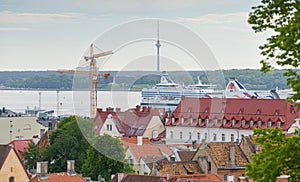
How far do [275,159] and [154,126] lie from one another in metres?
72.0

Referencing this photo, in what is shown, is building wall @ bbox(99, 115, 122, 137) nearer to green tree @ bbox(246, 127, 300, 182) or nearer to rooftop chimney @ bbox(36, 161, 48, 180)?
rooftop chimney @ bbox(36, 161, 48, 180)

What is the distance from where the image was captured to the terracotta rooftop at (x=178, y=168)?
4794 cm

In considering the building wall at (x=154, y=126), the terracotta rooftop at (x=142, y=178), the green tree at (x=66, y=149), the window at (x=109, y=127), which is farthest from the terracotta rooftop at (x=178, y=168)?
the window at (x=109, y=127)

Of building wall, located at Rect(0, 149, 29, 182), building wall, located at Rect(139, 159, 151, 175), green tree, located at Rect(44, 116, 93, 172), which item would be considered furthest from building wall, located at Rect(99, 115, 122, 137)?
building wall, located at Rect(0, 149, 29, 182)

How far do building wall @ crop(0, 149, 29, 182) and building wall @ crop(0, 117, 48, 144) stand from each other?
4053cm

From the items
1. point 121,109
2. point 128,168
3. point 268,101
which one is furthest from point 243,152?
point 121,109

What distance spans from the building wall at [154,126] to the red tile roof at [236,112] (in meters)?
0.75

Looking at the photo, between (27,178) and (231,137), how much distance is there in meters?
41.0

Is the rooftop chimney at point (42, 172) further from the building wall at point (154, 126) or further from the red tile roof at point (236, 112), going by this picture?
the building wall at point (154, 126)

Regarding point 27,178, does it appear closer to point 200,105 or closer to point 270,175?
point 270,175

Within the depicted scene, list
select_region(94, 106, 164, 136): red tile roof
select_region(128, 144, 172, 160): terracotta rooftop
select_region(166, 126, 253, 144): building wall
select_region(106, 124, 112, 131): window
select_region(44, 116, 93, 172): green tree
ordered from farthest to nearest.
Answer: select_region(94, 106, 164, 136): red tile roof, select_region(106, 124, 112, 131): window, select_region(166, 126, 253, 144): building wall, select_region(44, 116, 93, 172): green tree, select_region(128, 144, 172, 160): terracotta rooftop

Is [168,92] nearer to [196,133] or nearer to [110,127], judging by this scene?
[196,133]

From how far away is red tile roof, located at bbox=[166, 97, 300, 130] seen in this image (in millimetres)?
78375

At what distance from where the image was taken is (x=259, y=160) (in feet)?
43.1
